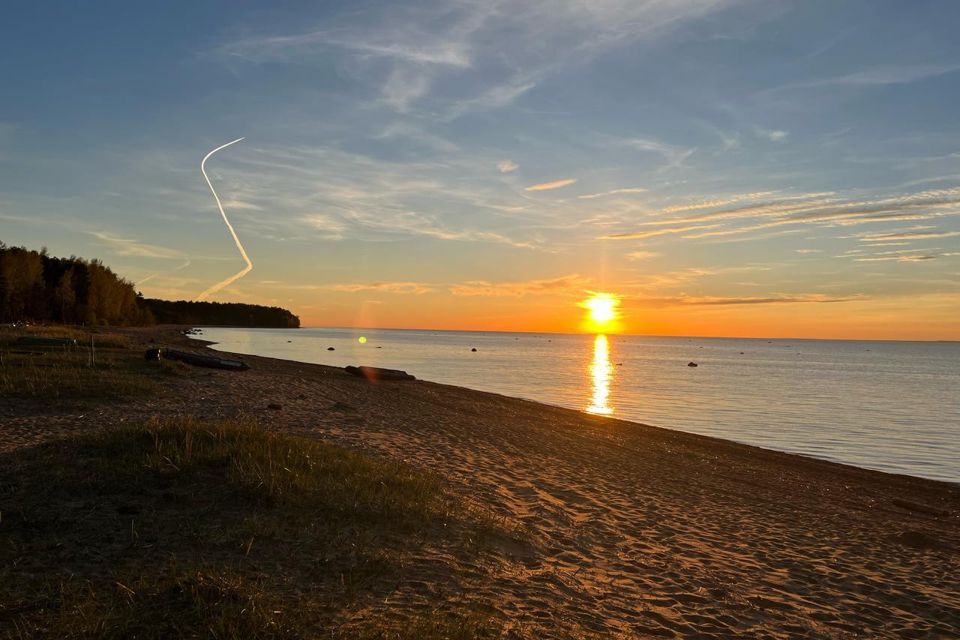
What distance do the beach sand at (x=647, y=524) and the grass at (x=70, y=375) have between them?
1.38 m

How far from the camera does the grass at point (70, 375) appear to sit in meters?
20.1

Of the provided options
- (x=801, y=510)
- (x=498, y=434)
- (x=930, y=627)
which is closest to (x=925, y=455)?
(x=801, y=510)

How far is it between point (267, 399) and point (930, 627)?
855 inches

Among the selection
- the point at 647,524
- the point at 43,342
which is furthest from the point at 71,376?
the point at 647,524

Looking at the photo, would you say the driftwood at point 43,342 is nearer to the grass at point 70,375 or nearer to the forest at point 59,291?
the grass at point 70,375

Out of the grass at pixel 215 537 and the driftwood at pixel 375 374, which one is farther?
the driftwood at pixel 375 374

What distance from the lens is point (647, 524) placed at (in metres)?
12.3

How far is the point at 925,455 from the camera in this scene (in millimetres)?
27750

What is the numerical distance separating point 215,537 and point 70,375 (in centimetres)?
1897

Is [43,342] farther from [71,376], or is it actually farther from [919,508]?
[919,508]

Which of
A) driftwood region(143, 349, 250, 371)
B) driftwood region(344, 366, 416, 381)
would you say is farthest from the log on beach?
driftwood region(143, 349, 250, 371)

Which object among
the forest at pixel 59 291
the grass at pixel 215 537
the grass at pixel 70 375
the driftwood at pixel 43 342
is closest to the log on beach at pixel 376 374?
the grass at pixel 70 375

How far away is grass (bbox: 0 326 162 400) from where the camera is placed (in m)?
20.1

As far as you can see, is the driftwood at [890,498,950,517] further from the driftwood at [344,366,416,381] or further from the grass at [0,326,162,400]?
the driftwood at [344,366,416,381]
